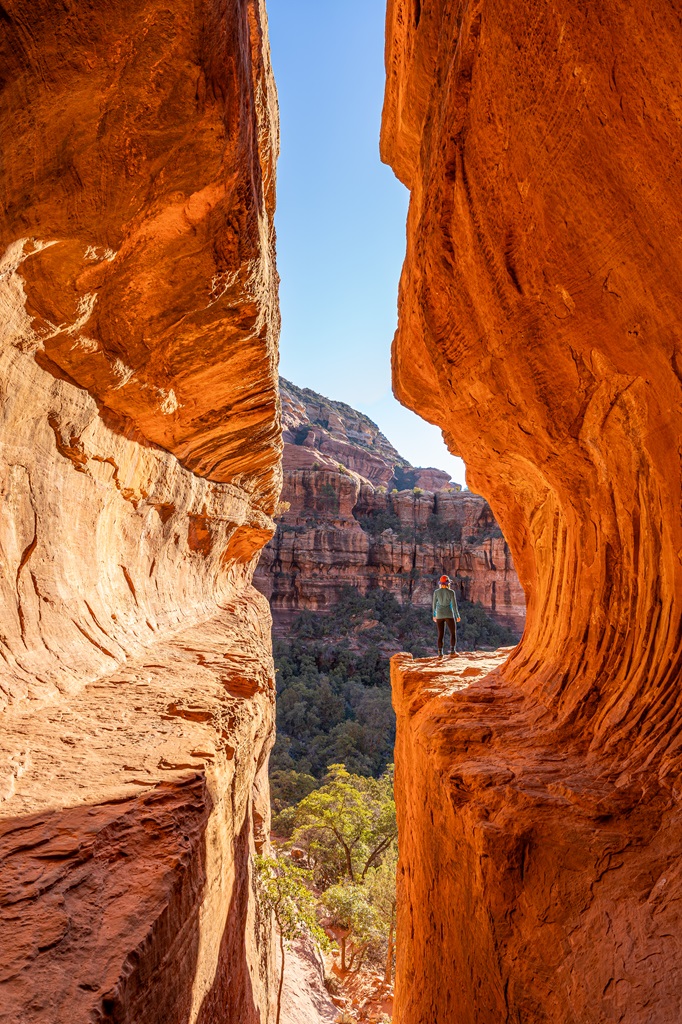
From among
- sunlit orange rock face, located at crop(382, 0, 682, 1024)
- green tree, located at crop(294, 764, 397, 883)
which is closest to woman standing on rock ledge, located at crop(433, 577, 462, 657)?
sunlit orange rock face, located at crop(382, 0, 682, 1024)

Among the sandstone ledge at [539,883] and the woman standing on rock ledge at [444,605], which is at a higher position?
the woman standing on rock ledge at [444,605]

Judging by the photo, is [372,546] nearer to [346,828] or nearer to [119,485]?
[346,828]

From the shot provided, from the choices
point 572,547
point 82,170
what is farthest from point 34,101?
point 572,547

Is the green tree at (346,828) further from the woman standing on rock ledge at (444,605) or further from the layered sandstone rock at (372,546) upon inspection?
the layered sandstone rock at (372,546)

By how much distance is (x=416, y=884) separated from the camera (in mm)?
5012

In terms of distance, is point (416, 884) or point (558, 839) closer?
point (558, 839)

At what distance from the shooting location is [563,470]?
171 inches

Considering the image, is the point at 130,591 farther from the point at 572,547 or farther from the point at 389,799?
the point at 389,799

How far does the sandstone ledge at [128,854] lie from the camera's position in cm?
201

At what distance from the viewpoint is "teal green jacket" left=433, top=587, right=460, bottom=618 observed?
7.96 meters

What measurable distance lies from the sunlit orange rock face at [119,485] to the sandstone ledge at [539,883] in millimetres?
1895

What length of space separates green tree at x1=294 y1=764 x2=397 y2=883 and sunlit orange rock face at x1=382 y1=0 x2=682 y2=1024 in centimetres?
858

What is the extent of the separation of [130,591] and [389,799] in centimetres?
1273

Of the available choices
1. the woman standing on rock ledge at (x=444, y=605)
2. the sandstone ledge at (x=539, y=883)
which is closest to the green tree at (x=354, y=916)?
the woman standing on rock ledge at (x=444, y=605)
